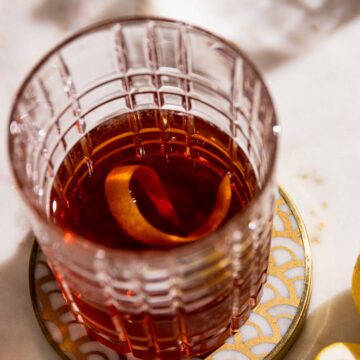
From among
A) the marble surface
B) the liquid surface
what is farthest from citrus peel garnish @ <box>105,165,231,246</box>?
the marble surface

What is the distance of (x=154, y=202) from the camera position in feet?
2.44

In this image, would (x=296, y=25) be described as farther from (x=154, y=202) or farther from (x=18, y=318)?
(x=18, y=318)

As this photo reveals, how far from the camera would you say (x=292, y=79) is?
881mm

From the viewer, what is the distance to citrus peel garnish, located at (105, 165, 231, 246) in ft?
2.28

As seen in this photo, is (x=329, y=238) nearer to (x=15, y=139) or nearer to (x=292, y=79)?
(x=292, y=79)

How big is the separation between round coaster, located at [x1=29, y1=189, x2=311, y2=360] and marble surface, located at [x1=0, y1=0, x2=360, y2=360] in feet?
0.06

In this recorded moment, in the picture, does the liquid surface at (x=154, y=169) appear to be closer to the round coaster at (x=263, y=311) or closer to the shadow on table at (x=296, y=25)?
the round coaster at (x=263, y=311)

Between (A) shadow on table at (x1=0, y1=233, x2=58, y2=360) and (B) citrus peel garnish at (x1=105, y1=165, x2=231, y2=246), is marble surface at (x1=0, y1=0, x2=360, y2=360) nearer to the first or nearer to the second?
(A) shadow on table at (x1=0, y1=233, x2=58, y2=360)

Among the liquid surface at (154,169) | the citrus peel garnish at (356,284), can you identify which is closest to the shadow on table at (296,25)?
the liquid surface at (154,169)

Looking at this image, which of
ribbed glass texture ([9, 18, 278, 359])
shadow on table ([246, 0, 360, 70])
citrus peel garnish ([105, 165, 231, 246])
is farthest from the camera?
shadow on table ([246, 0, 360, 70])

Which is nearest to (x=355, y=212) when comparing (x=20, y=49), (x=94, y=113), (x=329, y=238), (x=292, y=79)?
(x=329, y=238)

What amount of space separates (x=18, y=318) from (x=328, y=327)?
0.30m

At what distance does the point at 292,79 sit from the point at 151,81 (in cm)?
19

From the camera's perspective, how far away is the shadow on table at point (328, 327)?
0.73 meters
